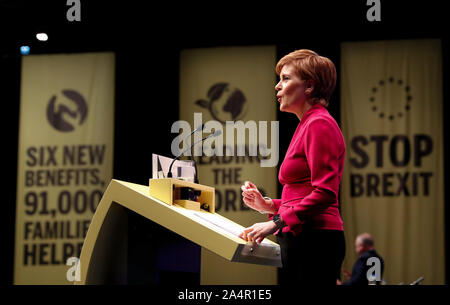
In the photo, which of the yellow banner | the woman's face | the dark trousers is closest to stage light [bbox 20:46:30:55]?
the yellow banner

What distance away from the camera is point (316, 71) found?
197 centimetres

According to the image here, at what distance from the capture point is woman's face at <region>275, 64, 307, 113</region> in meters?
1.99

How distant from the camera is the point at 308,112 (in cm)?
197

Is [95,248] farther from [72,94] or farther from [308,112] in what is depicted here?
[72,94]

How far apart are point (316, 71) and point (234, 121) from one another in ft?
16.7

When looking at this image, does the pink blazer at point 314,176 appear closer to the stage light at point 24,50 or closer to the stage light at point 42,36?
the stage light at point 42,36

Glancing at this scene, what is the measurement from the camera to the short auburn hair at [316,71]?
197cm

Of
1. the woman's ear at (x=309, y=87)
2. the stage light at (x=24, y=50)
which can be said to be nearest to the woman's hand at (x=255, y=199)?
the woman's ear at (x=309, y=87)

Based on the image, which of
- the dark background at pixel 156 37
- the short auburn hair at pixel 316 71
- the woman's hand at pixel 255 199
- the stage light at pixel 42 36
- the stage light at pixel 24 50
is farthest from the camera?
the stage light at pixel 24 50

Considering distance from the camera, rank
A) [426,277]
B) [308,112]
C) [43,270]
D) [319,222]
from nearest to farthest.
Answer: [319,222]
[308,112]
[426,277]
[43,270]

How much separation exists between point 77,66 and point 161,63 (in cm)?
114

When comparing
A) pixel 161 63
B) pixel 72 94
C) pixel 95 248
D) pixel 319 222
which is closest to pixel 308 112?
pixel 319 222

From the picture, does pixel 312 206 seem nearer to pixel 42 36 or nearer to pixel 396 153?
pixel 396 153

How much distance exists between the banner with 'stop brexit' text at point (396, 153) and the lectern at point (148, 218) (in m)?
5.05
